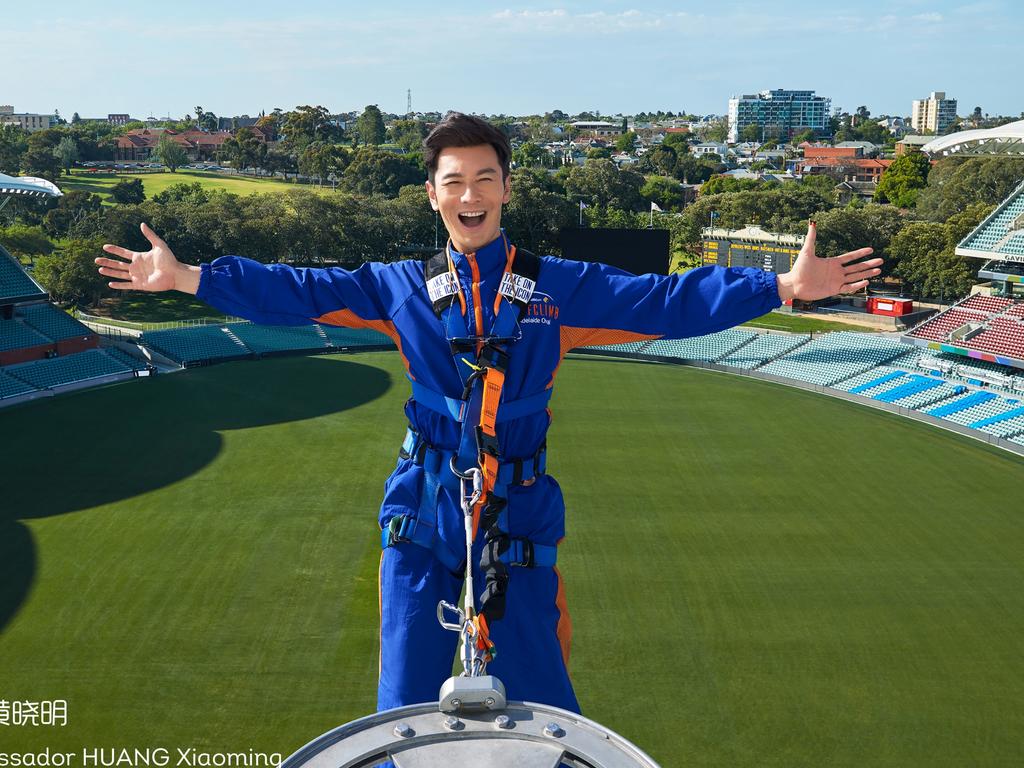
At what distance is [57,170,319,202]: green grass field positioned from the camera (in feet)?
234

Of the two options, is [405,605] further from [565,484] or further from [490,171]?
[565,484]

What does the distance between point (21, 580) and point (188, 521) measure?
3646 millimetres

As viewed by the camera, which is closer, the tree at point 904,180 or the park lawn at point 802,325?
the park lawn at point 802,325

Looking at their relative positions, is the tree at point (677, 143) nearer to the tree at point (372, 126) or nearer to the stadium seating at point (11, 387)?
the tree at point (372, 126)

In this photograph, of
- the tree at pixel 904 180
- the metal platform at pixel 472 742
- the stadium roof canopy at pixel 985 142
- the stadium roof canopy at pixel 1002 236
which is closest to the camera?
the metal platform at pixel 472 742

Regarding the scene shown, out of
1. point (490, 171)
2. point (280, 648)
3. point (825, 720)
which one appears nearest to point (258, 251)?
point (280, 648)

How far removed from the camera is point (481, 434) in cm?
442

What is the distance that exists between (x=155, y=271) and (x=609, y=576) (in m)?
15.2

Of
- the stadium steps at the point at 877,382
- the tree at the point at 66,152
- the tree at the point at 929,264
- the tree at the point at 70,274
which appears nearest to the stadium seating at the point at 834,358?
the stadium steps at the point at 877,382

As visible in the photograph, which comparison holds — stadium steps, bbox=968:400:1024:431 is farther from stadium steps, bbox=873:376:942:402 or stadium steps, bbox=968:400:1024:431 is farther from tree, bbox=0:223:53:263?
tree, bbox=0:223:53:263

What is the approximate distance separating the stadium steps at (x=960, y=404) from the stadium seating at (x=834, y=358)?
163 inches

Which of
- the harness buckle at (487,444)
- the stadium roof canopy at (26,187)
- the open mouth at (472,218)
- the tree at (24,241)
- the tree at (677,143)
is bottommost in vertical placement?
the tree at (24,241)

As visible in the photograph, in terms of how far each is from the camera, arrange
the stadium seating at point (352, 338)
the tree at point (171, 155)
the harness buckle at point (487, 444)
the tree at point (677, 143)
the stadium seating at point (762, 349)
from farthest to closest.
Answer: the tree at point (677, 143) < the tree at point (171, 155) < the stadium seating at point (352, 338) < the stadium seating at point (762, 349) < the harness buckle at point (487, 444)

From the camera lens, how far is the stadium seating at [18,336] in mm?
32656
